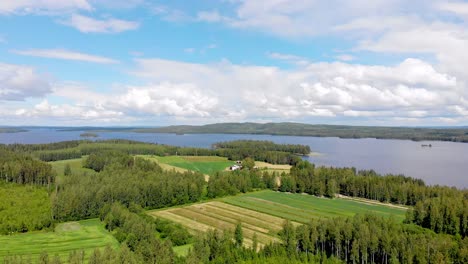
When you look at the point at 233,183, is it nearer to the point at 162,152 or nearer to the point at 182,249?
the point at 182,249

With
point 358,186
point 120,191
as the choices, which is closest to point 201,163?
point 120,191

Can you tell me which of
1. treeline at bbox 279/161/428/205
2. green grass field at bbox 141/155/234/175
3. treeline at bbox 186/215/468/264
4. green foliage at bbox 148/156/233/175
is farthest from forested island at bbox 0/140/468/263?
green foliage at bbox 148/156/233/175

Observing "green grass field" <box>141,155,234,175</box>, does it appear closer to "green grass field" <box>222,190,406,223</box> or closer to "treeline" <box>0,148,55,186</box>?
"green grass field" <box>222,190,406,223</box>

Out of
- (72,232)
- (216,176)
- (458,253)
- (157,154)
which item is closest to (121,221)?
(72,232)

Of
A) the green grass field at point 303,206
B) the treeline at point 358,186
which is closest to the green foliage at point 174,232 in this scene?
the green grass field at point 303,206

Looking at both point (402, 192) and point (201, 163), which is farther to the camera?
A: point (201, 163)

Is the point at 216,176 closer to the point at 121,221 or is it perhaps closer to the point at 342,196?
the point at 342,196
